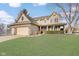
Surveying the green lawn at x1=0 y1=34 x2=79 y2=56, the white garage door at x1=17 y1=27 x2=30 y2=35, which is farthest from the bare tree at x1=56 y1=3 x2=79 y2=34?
the white garage door at x1=17 y1=27 x2=30 y2=35

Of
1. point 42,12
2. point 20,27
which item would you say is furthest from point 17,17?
point 42,12

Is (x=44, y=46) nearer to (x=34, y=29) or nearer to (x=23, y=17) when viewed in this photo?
(x=34, y=29)

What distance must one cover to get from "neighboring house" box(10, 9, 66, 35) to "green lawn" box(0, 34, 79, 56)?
0.11 metres

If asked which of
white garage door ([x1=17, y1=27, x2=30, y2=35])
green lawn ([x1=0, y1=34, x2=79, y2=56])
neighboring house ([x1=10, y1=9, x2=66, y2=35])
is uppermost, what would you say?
neighboring house ([x1=10, y1=9, x2=66, y2=35])

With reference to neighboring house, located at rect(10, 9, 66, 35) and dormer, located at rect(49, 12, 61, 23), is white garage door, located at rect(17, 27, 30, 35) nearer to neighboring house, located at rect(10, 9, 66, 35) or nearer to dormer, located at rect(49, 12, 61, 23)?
neighboring house, located at rect(10, 9, 66, 35)

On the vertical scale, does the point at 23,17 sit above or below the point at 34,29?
above

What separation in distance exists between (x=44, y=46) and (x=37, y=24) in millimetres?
356

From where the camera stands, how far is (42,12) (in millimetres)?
3027

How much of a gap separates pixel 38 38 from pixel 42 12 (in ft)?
1.25

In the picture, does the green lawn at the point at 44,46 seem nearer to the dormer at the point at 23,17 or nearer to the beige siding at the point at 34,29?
the beige siding at the point at 34,29

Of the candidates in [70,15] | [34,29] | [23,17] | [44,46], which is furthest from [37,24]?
[70,15]

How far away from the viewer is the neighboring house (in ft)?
9.99

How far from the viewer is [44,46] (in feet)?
9.64

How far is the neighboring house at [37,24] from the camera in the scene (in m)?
3.05
